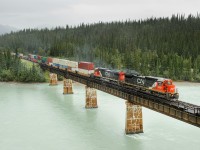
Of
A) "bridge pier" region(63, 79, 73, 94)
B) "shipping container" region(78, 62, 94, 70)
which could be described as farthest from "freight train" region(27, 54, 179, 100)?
"bridge pier" region(63, 79, 73, 94)

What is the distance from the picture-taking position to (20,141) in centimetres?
4716

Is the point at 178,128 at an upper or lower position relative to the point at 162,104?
lower

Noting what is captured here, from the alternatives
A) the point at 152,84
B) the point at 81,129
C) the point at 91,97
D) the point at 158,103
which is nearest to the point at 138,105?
the point at 152,84

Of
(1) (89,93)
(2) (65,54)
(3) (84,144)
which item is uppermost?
(2) (65,54)

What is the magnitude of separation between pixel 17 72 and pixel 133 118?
8484 cm

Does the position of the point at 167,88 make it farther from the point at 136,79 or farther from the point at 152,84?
the point at 136,79

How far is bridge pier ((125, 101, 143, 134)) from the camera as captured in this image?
48.9 meters

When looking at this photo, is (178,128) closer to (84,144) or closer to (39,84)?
(84,144)

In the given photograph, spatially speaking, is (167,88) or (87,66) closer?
(167,88)

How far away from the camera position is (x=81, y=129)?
5397 cm

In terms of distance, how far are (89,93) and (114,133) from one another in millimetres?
20429

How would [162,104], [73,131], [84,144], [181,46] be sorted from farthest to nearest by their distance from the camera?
1. [181,46]
2. [73,131]
3. [84,144]
4. [162,104]

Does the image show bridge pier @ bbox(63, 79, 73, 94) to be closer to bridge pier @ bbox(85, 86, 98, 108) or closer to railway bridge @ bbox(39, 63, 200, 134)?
railway bridge @ bbox(39, 63, 200, 134)

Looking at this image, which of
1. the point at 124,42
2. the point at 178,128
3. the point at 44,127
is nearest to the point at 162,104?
the point at 178,128
